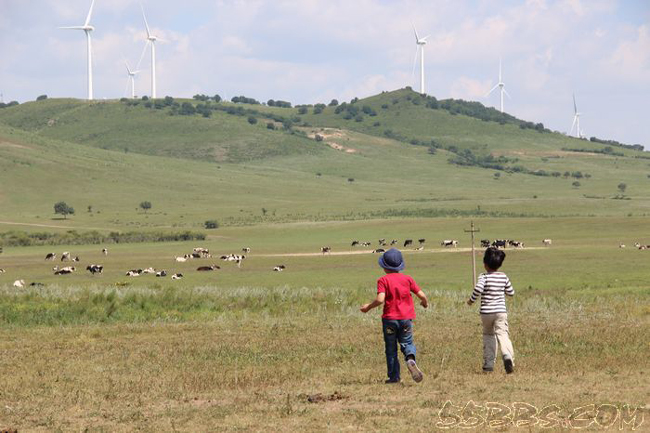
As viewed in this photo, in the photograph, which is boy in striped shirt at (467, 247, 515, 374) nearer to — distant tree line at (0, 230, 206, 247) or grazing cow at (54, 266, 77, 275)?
grazing cow at (54, 266, 77, 275)

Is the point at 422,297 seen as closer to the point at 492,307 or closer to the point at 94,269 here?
the point at 492,307

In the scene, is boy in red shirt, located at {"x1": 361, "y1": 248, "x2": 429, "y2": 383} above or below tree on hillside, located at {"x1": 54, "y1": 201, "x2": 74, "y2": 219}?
below

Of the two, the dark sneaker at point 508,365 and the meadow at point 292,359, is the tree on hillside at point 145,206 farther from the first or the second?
the dark sneaker at point 508,365

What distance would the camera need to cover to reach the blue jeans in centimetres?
1476

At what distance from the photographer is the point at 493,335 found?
15.4m

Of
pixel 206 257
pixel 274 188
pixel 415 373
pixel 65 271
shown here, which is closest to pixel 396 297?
pixel 415 373

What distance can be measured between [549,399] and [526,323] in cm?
999

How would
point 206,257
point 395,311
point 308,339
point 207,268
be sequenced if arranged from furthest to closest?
point 206,257 < point 207,268 < point 308,339 < point 395,311

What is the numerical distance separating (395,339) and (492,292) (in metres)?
1.64

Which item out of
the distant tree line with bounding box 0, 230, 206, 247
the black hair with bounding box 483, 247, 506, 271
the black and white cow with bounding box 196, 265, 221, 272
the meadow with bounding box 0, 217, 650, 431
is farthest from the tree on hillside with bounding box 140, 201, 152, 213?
the black hair with bounding box 483, 247, 506, 271

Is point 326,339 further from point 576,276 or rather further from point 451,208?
point 451,208

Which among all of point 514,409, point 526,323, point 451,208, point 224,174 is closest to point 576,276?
point 526,323

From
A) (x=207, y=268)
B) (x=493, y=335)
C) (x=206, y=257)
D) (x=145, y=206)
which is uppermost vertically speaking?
(x=145, y=206)

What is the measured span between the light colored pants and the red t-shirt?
1220 mm
